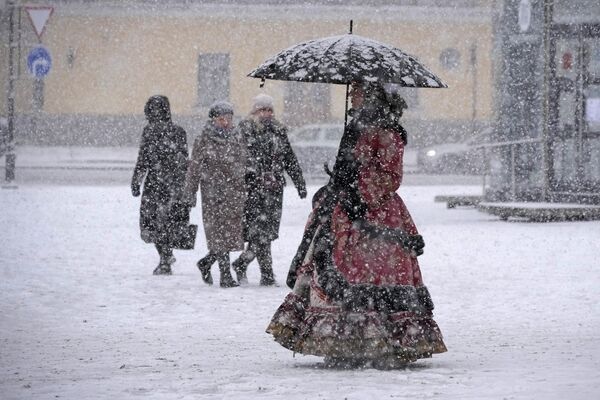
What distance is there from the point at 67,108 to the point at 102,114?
104cm

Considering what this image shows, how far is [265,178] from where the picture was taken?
11797mm

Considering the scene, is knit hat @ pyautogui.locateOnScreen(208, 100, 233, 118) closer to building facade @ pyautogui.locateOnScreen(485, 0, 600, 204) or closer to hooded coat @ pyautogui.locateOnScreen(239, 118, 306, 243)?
hooded coat @ pyautogui.locateOnScreen(239, 118, 306, 243)

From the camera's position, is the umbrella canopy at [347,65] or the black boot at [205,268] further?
the black boot at [205,268]

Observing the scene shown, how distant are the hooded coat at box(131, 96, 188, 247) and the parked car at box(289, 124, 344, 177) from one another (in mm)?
19585

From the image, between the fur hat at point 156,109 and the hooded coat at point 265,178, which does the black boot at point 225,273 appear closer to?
the hooded coat at point 265,178

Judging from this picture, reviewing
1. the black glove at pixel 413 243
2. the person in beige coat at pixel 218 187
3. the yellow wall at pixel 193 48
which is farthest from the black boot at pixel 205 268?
the yellow wall at pixel 193 48

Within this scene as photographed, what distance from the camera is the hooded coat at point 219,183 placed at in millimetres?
11695

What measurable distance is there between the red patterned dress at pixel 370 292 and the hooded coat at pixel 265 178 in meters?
4.25

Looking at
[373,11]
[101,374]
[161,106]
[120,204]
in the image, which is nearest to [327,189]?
[101,374]

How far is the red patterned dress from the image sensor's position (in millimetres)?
7277

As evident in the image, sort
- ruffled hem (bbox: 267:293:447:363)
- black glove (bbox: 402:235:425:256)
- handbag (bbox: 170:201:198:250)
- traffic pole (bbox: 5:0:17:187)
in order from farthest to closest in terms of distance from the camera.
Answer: traffic pole (bbox: 5:0:17:187)
handbag (bbox: 170:201:198:250)
black glove (bbox: 402:235:425:256)
ruffled hem (bbox: 267:293:447:363)

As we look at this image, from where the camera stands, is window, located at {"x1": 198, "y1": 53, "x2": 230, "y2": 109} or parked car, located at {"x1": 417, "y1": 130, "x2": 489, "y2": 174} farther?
window, located at {"x1": 198, "y1": 53, "x2": 230, "y2": 109}

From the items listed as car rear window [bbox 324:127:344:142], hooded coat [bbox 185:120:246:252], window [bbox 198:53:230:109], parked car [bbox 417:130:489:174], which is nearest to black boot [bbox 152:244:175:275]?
hooded coat [bbox 185:120:246:252]

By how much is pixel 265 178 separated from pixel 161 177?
1184 mm
